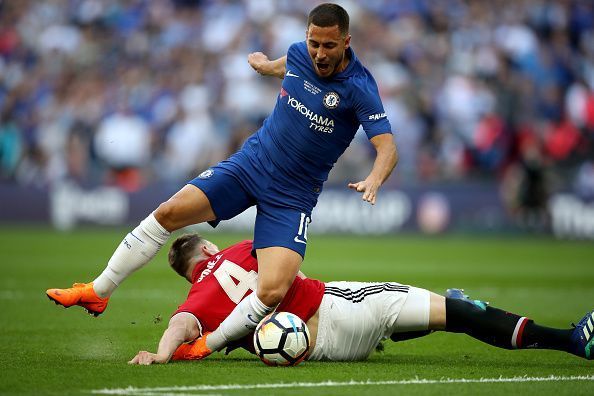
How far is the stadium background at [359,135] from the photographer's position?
23109 mm

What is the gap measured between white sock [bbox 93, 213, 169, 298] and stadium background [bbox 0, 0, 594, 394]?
1084cm

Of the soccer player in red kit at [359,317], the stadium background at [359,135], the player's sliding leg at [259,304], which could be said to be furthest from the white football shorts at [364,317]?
the stadium background at [359,135]

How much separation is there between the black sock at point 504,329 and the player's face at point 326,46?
6.62 ft

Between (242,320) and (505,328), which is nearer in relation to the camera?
(242,320)

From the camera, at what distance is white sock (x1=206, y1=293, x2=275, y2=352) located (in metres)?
7.61

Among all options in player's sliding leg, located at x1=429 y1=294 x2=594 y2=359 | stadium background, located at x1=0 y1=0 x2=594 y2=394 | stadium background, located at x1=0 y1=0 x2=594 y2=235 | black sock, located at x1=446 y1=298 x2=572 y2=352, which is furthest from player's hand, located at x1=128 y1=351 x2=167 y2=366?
stadium background, located at x1=0 y1=0 x2=594 y2=235

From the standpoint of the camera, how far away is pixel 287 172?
8.22 meters

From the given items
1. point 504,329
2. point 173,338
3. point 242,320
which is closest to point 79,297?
point 173,338

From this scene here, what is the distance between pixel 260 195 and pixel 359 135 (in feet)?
50.6

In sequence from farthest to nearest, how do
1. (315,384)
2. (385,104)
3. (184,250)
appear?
1. (385,104)
2. (184,250)
3. (315,384)

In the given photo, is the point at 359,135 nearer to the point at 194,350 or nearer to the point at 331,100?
the point at 331,100

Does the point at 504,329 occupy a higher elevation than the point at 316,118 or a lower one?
lower

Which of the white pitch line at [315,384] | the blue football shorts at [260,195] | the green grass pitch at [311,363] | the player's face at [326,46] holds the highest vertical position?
the player's face at [326,46]

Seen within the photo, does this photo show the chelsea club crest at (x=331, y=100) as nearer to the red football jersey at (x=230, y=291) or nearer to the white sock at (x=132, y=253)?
the red football jersey at (x=230, y=291)
